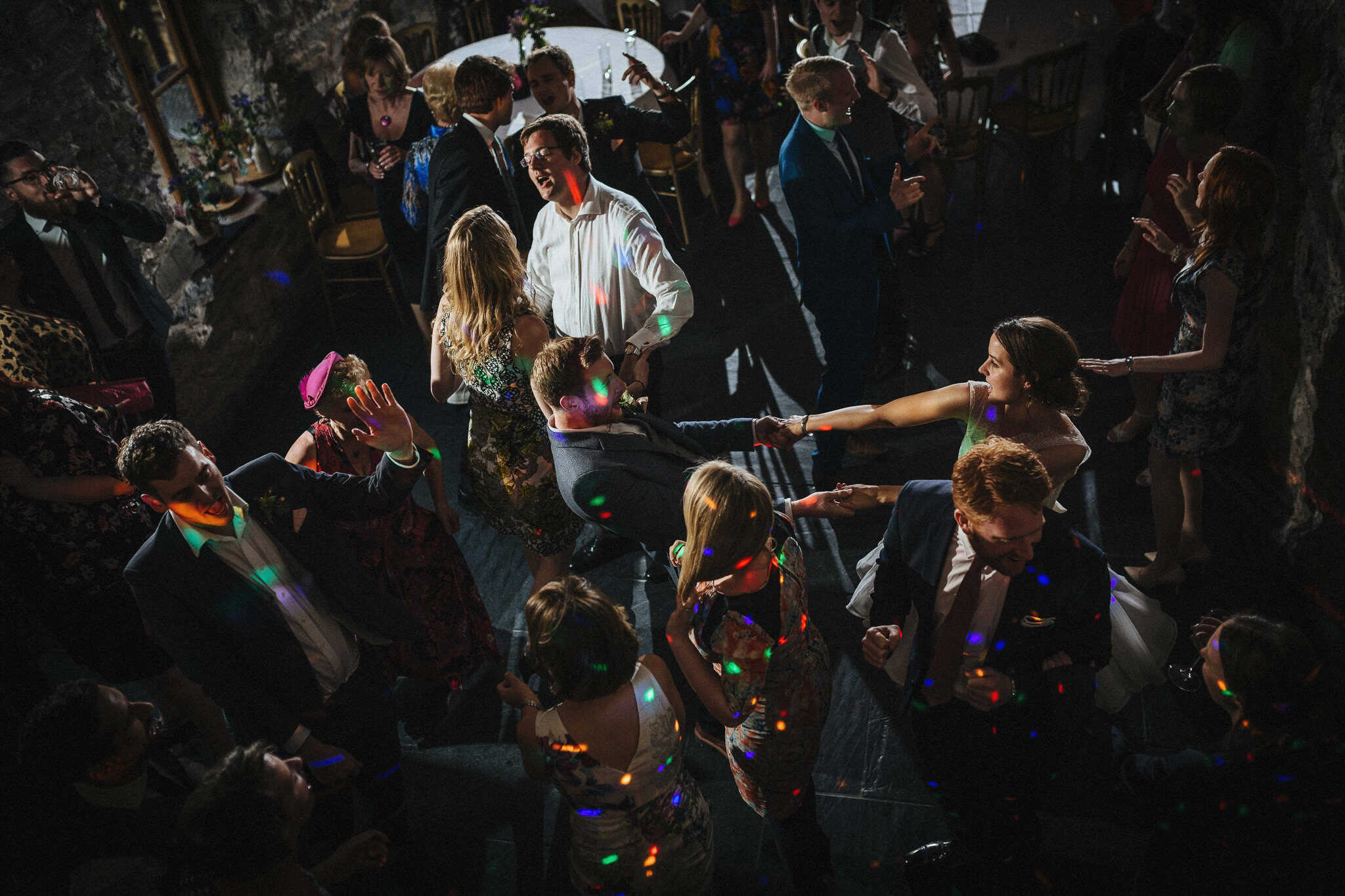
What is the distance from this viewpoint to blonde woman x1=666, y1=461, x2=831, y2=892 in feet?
6.42

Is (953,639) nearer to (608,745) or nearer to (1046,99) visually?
(608,745)

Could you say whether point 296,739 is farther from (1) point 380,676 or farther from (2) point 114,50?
(2) point 114,50

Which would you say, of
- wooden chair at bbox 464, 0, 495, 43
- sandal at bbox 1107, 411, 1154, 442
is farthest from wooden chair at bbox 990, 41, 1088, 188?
wooden chair at bbox 464, 0, 495, 43

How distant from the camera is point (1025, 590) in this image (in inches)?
76.4

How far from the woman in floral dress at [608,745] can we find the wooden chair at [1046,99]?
14.1 feet

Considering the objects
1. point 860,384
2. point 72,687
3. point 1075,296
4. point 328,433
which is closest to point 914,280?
point 1075,296

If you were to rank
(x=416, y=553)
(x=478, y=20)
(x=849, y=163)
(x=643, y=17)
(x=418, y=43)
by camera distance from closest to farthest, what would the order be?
1. (x=416, y=553)
2. (x=849, y=163)
3. (x=643, y=17)
4. (x=418, y=43)
5. (x=478, y=20)

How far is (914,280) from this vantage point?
15.9 ft

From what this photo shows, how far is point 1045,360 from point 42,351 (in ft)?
9.61

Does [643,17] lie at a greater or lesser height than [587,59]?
greater

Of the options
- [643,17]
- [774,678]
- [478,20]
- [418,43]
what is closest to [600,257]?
[774,678]

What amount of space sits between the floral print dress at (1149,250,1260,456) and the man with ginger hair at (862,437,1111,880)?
116 cm

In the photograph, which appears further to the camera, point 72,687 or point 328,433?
point 328,433

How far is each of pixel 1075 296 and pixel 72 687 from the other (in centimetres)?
445
